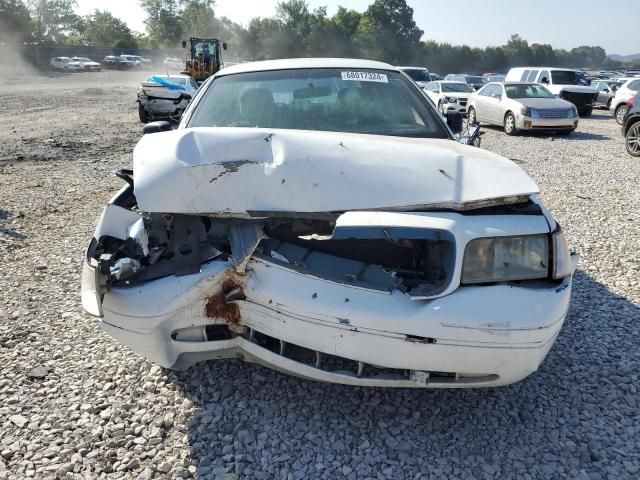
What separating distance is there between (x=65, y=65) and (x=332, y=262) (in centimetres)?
5622

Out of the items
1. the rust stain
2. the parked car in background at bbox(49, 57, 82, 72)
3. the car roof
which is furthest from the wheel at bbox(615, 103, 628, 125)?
the parked car in background at bbox(49, 57, 82, 72)

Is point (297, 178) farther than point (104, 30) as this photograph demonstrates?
No

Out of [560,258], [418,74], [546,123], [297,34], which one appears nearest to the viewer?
[560,258]

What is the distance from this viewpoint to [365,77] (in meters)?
3.65

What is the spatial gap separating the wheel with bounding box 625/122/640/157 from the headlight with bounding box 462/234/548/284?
999cm

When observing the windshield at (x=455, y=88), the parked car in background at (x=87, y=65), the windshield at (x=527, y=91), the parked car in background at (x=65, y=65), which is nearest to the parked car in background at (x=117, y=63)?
the parked car in background at (x=87, y=65)

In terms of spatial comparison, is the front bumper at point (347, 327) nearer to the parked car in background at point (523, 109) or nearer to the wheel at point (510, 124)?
the parked car in background at point (523, 109)

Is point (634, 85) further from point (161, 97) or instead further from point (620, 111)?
point (161, 97)

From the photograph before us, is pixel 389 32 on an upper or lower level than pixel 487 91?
upper

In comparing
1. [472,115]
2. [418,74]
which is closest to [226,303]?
[472,115]

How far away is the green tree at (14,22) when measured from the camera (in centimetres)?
5500

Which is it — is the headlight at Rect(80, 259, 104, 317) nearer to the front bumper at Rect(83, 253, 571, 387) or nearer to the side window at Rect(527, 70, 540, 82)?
the front bumper at Rect(83, 253, 571, 387)

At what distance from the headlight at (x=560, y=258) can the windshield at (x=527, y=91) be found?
13.6 m

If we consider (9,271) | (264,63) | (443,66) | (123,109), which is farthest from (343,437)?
(443,66)
